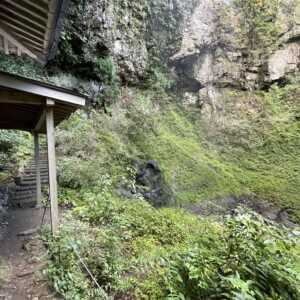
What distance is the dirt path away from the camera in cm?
371

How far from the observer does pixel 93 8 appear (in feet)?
42.9

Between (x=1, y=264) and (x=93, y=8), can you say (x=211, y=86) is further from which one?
(x=1, y=264)

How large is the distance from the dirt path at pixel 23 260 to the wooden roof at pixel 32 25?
3329 mm

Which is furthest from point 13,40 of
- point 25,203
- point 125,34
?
point 125,34

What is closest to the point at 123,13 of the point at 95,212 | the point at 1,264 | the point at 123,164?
the point at 123,164

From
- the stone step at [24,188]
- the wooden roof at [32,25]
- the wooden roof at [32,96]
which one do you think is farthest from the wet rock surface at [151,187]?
the wooden roof at [32,25]

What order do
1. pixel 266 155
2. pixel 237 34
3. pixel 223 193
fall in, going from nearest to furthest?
1. pixel 223 193
2. pixel 266 155
3. pixel 237 34

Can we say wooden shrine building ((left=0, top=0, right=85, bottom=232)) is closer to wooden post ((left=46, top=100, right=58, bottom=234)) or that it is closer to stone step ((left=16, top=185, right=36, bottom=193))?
wooden post ((left=46, top=100, right=58, bottom=234))

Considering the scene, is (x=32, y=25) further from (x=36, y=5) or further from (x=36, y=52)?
(x=36, y=52)

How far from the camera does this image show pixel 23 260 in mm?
4719

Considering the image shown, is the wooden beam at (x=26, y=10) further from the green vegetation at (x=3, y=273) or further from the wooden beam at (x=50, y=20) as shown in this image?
the green vegetation at (x=3, y=273)

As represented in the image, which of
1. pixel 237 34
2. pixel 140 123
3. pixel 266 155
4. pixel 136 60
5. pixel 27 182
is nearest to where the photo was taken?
pixel 27 182

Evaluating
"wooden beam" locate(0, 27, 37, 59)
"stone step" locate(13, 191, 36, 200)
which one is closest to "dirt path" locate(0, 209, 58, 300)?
"stone step" locate(13, 191, 36, 200)

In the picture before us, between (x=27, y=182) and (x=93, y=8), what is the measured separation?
8.53m
